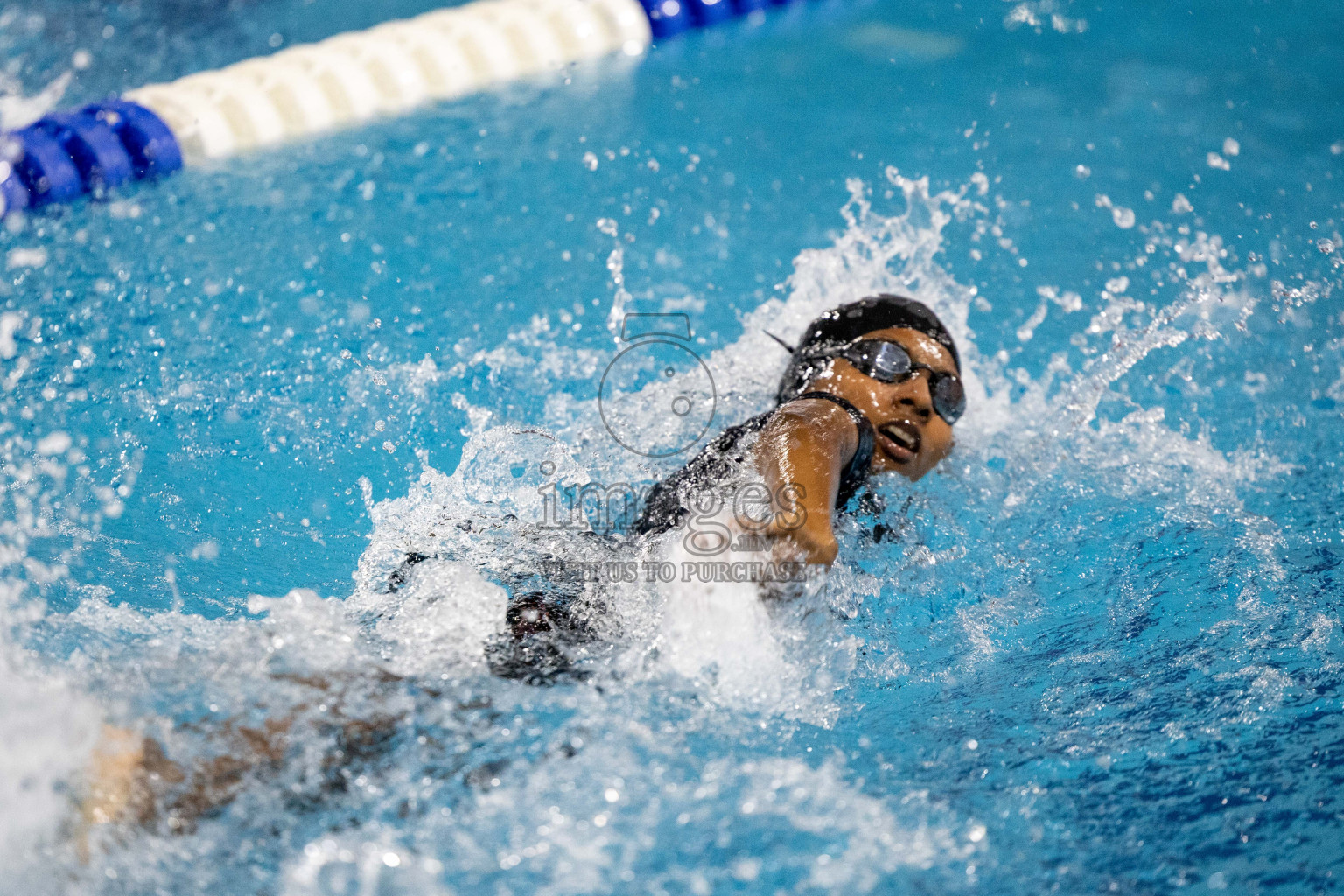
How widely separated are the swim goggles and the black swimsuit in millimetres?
147

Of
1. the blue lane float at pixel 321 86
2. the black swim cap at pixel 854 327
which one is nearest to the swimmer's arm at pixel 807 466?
the black swim cap at pixel 854 327

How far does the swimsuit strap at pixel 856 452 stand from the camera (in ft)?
6.18

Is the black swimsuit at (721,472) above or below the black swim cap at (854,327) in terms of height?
below

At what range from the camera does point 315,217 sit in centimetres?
362

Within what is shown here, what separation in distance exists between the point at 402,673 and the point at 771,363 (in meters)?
1.47

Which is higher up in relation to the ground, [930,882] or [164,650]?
[164,650]

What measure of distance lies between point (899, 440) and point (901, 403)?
0.07 metres

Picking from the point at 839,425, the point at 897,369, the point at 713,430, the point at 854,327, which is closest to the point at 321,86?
the point at 713,430

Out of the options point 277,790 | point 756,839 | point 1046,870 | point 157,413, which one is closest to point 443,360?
point 157,413

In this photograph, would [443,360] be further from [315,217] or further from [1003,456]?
[1003,456]

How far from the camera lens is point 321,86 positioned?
429cm

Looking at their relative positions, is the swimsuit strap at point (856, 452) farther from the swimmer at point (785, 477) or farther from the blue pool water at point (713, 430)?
the blue pool water at point (713, 430)

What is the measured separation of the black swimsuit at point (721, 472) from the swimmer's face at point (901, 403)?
8 cm

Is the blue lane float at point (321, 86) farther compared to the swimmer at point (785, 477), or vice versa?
the blue lane float at point (321, 86)
